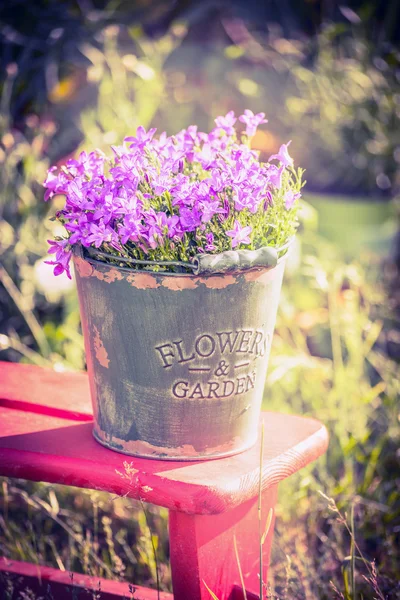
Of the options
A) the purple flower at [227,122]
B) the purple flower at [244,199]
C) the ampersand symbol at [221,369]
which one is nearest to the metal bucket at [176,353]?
the ampersand symbol at [221,369]

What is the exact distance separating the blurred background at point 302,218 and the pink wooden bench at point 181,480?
85 millimetres

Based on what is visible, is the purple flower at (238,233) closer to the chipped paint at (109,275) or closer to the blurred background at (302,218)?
the chipped paint at (109,275)

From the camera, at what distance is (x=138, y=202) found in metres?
1.08

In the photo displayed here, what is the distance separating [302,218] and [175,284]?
5.80ft

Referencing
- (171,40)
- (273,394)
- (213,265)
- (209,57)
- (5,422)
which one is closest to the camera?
(213,265)

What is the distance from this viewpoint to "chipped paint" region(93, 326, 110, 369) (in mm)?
→ 1126

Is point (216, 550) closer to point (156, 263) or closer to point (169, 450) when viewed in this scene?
point (169, 450)

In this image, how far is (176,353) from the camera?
3.51 feet

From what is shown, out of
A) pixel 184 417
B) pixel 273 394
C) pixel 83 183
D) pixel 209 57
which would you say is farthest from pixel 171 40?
pixel 184 417

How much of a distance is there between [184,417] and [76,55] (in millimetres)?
2231

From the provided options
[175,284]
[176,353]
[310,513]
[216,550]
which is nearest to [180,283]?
[175,284]

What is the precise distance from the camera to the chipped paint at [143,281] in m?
1.04

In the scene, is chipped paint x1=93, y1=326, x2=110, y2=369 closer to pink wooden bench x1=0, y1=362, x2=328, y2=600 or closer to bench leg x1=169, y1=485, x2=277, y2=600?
pink wooden bench x1=0, y1=362, x2=328, y2=600

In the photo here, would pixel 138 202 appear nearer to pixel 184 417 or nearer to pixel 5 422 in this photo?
pixel 184 417
